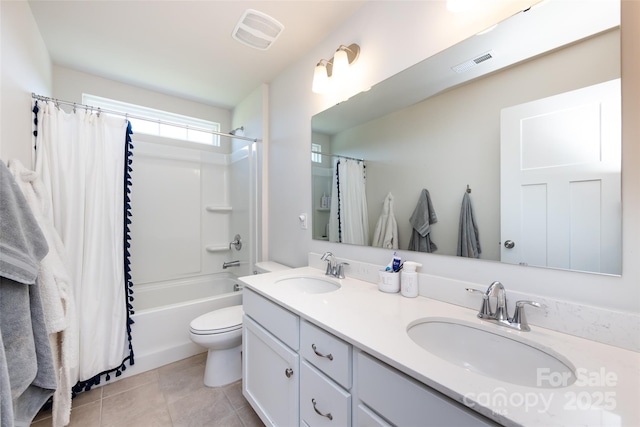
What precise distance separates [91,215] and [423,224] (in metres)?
2.15

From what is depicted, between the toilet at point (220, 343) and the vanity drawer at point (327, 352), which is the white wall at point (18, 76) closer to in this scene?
the toilet at point (220, 343)

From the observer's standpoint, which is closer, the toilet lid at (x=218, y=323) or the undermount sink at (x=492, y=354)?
the undermount sink at (x=492, y=354)

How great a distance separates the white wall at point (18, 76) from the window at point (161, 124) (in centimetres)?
63

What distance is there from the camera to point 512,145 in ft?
3.12

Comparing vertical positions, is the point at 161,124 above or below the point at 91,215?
above

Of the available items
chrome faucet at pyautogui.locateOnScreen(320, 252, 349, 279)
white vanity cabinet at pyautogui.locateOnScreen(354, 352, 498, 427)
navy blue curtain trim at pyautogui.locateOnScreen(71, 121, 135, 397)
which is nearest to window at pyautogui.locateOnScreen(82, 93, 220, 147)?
navy blue curtain trim at pyautogui.locateOnScreen(71, 121, 135, 397)

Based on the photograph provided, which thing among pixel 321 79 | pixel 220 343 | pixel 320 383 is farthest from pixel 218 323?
pixel 321 79

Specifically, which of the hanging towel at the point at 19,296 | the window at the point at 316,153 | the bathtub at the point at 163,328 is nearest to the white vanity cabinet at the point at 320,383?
the hanging towel at the point at 19,296

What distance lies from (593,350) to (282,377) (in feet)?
3.59

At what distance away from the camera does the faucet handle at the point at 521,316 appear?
0.81 meters

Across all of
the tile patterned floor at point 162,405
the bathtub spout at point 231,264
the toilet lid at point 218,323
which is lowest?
the tile patterned floor at point 162,405

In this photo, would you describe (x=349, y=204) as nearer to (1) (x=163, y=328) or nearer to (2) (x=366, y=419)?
(2) (x=366, y=419)

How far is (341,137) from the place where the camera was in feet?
5.41

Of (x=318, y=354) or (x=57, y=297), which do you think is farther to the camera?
(x=57, y=297)
